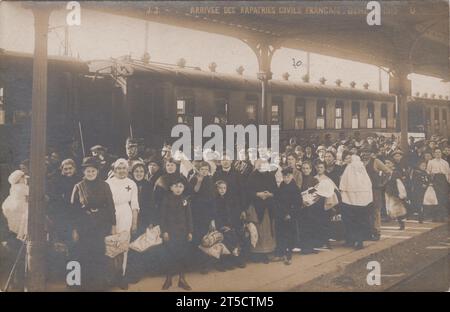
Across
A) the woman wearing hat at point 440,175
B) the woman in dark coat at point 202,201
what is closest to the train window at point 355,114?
the woman wearing hat at point 440,175

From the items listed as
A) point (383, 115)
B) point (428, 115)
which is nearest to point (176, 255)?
point (383, 115)

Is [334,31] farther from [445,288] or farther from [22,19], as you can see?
[22,19]

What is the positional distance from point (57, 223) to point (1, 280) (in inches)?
40.0

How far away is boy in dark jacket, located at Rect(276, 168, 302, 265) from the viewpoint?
6074 mm

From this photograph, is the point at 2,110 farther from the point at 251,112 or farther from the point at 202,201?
the point at 251,112

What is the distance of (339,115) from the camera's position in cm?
1026

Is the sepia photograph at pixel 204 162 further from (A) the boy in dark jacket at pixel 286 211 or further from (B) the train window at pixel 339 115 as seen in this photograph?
(B) the train window at pixel 339 115

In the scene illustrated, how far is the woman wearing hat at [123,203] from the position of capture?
5.14 m

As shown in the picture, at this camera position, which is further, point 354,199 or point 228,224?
→ point 354,199

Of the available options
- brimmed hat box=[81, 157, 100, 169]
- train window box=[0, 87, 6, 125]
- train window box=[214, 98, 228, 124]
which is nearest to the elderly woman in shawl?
train window box=[214, 98, 228, 124]

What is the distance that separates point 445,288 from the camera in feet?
18.8

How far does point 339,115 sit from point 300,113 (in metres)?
1.58

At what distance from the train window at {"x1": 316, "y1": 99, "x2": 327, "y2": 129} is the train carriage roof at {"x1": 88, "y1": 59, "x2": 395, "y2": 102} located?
0.59 ft


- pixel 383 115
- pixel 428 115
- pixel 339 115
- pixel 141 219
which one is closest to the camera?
pixel 141 219
